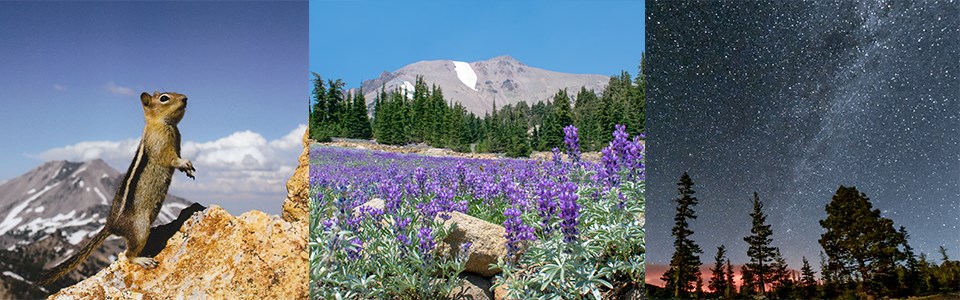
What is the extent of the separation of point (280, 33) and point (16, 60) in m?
1.97

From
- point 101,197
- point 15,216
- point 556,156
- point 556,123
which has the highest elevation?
point 556,123

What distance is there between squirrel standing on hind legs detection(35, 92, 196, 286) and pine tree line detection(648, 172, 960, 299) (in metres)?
3.66

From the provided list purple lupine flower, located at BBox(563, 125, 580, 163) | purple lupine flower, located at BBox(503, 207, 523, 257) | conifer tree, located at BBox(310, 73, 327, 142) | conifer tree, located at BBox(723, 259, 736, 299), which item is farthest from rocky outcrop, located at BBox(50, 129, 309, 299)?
conifer tree, located at BBox(723, 259, 736, 299)

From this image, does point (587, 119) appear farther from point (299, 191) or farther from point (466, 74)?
point (299, 191)

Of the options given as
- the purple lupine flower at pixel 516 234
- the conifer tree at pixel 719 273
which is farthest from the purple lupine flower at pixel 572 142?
the conifer tree at pixel 719 273

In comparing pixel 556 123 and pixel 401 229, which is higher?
pixel 556 123

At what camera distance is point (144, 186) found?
4926 millimetres

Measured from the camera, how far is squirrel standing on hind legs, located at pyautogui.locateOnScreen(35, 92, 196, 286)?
193 inches

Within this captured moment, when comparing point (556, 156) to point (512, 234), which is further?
point (556, 156)

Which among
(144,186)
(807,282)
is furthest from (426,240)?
(807,282)

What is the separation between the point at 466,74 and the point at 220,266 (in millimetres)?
2108

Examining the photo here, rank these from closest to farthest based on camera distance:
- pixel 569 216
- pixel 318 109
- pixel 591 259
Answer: pixel 569 216, pixel 591 259, pixel 318 109

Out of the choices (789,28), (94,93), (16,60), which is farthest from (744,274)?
(16,60)

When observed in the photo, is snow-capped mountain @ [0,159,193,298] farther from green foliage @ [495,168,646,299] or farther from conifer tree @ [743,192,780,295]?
conifer tree @ [743,192,780,295]
